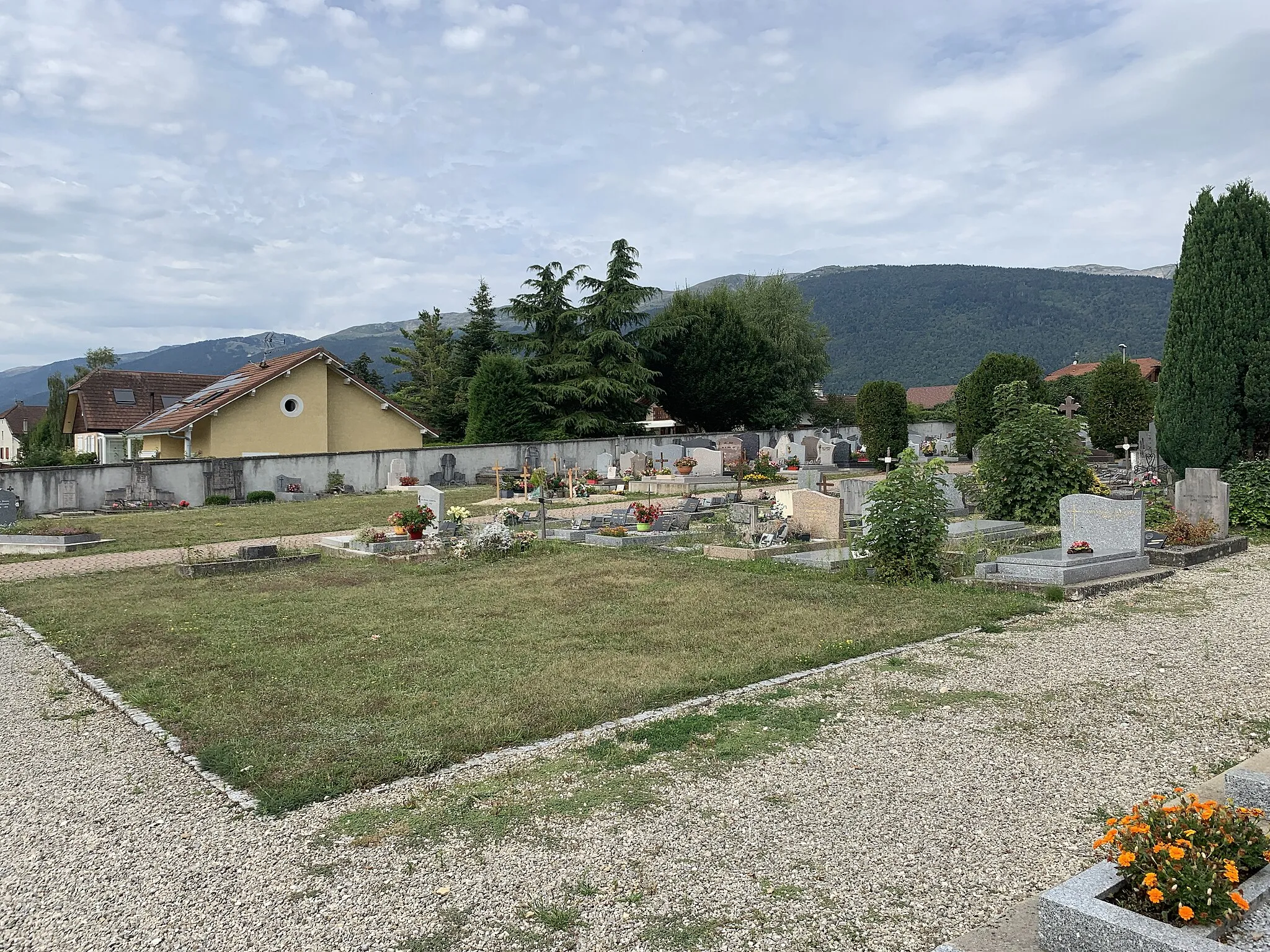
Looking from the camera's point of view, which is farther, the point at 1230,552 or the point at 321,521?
the point at 321,521

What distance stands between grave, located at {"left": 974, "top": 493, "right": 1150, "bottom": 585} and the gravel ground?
4.02 meters

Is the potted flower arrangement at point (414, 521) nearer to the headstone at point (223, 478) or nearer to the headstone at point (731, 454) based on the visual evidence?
the headstone at point (223, 478)

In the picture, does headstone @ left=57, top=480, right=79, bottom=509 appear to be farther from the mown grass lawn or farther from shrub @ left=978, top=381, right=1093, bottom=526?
shrub @ left=978, top=381, right=1093, bottom=526

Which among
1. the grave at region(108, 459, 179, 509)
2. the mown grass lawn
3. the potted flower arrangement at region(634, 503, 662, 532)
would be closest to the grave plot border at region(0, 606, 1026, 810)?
the mown grass lawn

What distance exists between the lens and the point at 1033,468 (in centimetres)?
1525

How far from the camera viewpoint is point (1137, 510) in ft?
35.1

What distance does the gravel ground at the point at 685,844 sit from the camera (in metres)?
3.31

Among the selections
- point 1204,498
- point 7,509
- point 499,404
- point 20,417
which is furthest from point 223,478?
point 20,417

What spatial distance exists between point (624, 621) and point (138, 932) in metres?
5.60

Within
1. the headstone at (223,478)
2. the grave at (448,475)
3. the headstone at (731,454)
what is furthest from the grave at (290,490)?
the headstone at (731,454)

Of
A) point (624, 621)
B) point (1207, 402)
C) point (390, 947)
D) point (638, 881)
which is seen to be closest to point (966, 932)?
point (638, 881)

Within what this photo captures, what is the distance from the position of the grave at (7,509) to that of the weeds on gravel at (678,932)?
20491 millimetres

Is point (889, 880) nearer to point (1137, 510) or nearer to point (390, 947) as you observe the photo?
→ point (390, 947)

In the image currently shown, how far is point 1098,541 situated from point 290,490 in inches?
878
